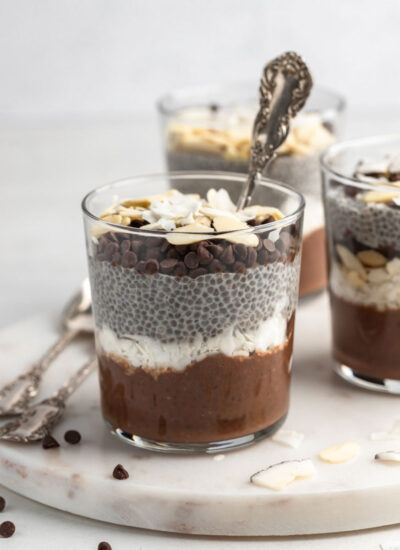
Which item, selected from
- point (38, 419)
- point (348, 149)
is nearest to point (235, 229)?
point (38, 419)

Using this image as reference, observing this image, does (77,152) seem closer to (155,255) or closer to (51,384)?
(51,384)

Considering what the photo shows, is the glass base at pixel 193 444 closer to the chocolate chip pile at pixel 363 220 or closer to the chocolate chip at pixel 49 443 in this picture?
the chocolate chip at pixel 49 443

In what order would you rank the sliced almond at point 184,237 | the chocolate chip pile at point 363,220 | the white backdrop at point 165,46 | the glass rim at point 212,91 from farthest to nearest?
the white backdrop at point 165,46
the glass rim at point 212,91
the chocolate chip pile at point 363,220
the sliced almond at point 184,237

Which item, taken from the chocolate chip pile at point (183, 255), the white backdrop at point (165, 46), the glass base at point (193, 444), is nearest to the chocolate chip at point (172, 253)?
the chocolate chip pile at point (183, 255)

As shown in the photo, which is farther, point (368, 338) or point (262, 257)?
point (368, 338)

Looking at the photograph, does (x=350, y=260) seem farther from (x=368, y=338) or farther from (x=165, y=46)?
(x=165, y=46)

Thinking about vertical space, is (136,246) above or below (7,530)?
above

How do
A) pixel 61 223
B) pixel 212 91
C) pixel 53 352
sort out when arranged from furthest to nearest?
1. pixel 61 223
2. pixel 212 91
3. pixel 53 352
